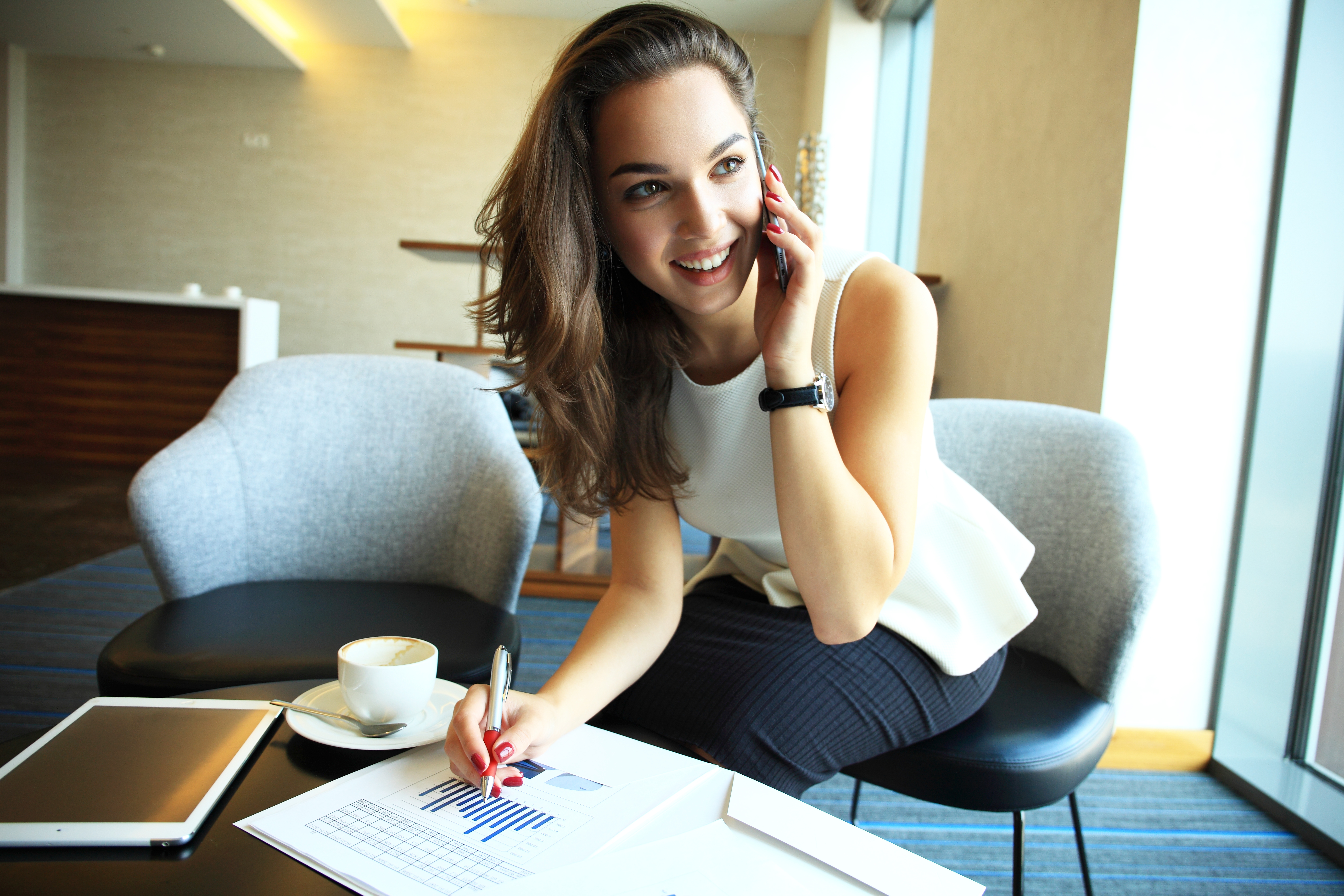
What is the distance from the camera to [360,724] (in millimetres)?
715

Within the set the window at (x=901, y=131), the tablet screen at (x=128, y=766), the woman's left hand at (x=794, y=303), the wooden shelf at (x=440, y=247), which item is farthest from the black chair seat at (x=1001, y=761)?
the window at (x=901, y=131)

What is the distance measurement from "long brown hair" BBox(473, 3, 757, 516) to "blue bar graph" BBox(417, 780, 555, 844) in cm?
43

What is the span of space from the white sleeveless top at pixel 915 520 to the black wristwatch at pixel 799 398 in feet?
0.40

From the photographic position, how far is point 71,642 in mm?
2303

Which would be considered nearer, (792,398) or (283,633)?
(792,398)

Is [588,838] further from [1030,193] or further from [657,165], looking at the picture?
[1030,193]

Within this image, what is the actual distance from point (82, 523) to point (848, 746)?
3.86m

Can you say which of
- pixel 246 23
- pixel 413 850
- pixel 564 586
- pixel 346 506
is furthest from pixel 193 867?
Result: pixel 246 23

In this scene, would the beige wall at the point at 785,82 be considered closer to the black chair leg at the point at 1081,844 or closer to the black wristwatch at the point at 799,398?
the black chair leg at the point at 1081,844

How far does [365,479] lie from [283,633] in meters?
0.43

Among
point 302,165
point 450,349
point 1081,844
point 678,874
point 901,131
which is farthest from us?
point 302,165

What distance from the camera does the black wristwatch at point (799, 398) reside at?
0.79 meters

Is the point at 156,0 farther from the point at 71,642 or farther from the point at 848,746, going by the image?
the point at 848,746

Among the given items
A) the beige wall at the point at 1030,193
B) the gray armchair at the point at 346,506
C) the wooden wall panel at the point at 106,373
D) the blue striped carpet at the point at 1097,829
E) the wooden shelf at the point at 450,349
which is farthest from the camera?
the wooden wall panel at the point at 106,373
